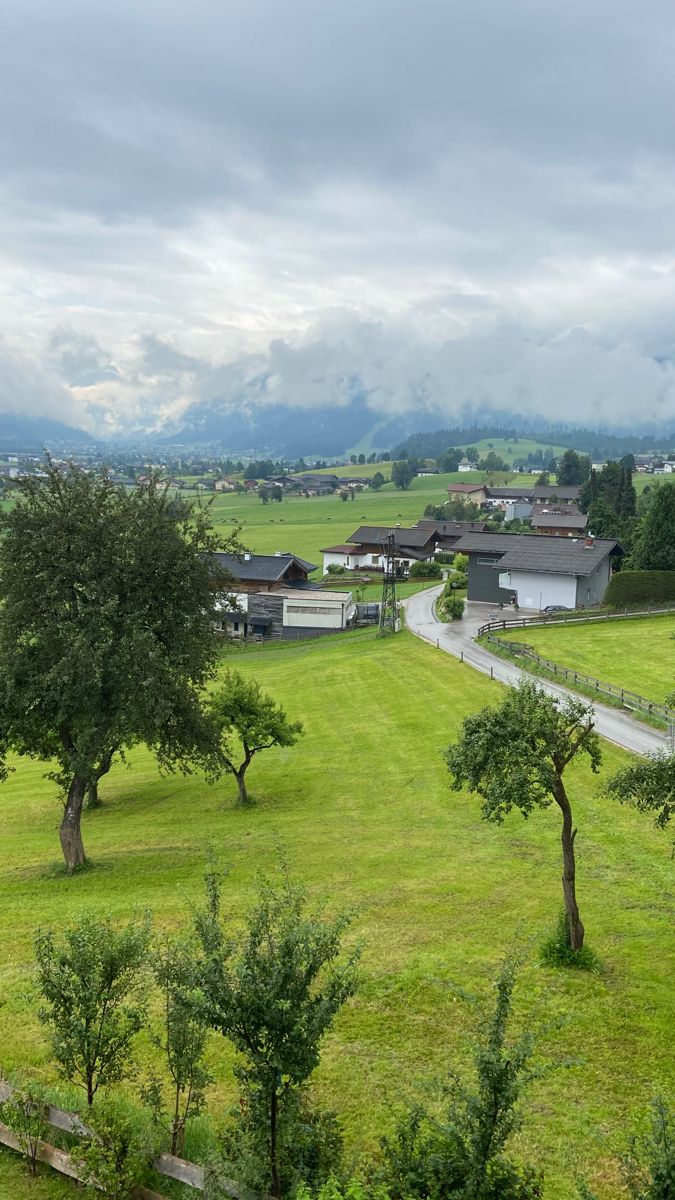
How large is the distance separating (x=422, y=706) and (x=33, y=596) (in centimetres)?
2873

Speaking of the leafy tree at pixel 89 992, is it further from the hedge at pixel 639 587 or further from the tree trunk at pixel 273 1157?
the hedge at pixel 639 587

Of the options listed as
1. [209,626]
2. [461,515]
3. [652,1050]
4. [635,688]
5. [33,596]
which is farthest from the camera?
[461,515]

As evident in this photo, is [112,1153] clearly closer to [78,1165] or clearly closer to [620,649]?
[78,1165]

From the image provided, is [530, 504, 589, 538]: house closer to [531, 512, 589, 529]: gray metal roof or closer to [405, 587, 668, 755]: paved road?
[531, 512, 589, 529]: gray metal roof

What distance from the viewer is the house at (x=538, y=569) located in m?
76.3

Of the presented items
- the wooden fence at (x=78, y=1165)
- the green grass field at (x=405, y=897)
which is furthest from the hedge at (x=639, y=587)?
the wooden fence at (x=78, y=1165)

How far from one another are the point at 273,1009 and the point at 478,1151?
118 inches

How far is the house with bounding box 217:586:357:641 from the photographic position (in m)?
87.0

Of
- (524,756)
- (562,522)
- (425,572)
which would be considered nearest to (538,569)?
(425,572)

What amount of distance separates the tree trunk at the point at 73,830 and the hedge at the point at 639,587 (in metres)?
56.6

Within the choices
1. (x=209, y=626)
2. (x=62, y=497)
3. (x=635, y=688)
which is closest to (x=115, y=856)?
(x=209, y=626)

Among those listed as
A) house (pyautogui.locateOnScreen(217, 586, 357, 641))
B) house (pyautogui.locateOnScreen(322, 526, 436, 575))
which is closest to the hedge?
house (pyautogui.locateOnScreen(217, 586, 357, 641))

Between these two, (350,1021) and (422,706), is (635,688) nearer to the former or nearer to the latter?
(422,706)

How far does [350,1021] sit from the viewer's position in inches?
664
